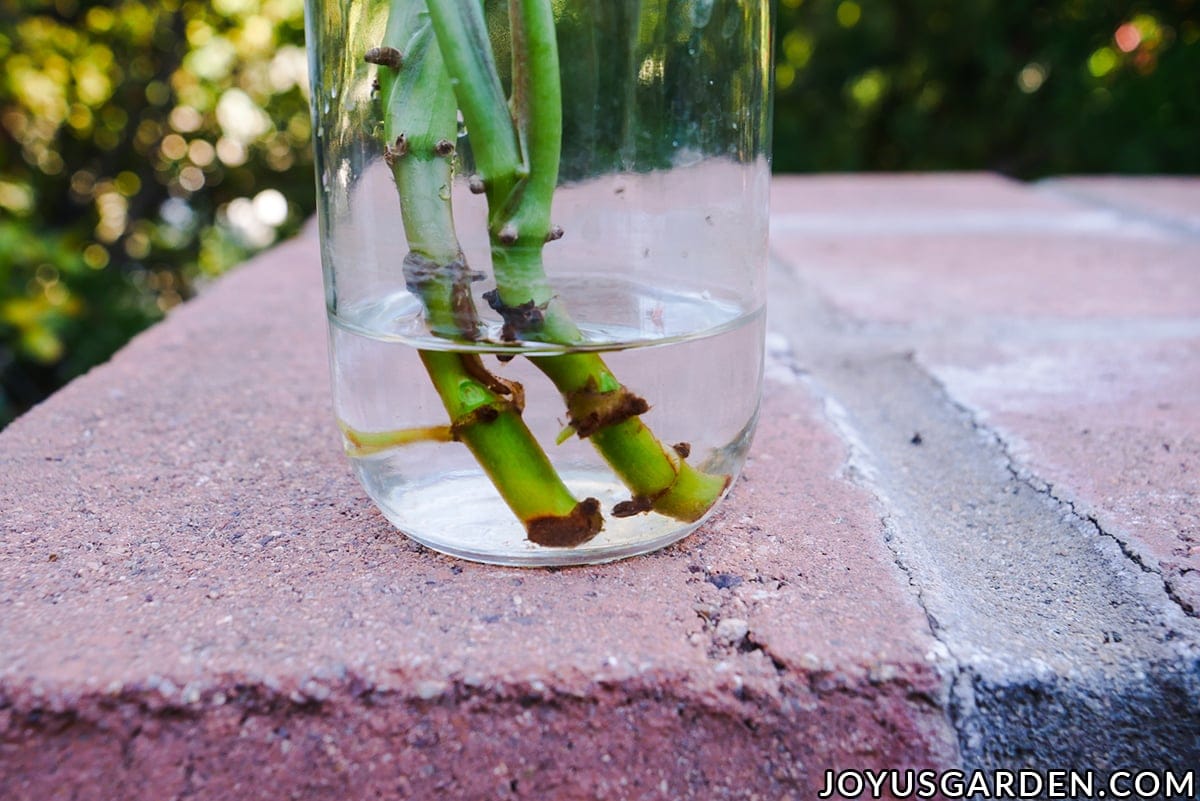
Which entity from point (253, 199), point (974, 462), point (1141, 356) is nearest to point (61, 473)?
point (974, 462)

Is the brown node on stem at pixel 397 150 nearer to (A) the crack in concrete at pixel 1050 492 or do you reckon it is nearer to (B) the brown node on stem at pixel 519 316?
(B) the brown node on stem at pixel 519 316

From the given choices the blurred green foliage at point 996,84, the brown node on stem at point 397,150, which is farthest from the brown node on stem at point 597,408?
the blurred green foliage at point 996,84

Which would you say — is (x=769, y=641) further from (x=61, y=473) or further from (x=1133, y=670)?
(x=61, y=473)

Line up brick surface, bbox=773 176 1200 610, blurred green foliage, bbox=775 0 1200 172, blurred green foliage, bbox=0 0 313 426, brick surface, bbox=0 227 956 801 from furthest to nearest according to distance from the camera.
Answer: blurred green foliage, bbox=775 0 1200 172, blurred green foliage, bbox=0 0 313 426, brick surface, bbox=773 176 1200 610, brick surface, bbox=0 227 956 801

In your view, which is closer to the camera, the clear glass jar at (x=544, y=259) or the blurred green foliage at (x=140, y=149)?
the clear glass jar at (x=544, y=259)

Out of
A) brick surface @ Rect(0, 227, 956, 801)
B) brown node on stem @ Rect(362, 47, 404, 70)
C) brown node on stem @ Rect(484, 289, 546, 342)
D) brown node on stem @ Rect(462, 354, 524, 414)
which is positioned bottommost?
brick surface @ Rect(0, 227, 956, 801)

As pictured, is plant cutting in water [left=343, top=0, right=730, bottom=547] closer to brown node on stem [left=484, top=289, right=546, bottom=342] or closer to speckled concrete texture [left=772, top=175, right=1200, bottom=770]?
brown node on stem [left=484, top=289, right=546, bottom=342]

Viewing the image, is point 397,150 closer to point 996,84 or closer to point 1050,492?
point 1050,492

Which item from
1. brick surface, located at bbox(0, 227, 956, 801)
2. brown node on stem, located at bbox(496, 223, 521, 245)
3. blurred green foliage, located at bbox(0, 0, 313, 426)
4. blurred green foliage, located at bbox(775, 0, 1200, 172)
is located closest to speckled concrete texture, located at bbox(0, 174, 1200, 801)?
brick surface, located at bbox(0, 227, 956, 801)

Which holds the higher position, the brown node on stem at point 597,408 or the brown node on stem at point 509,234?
the brown node on stem at point 509,234
